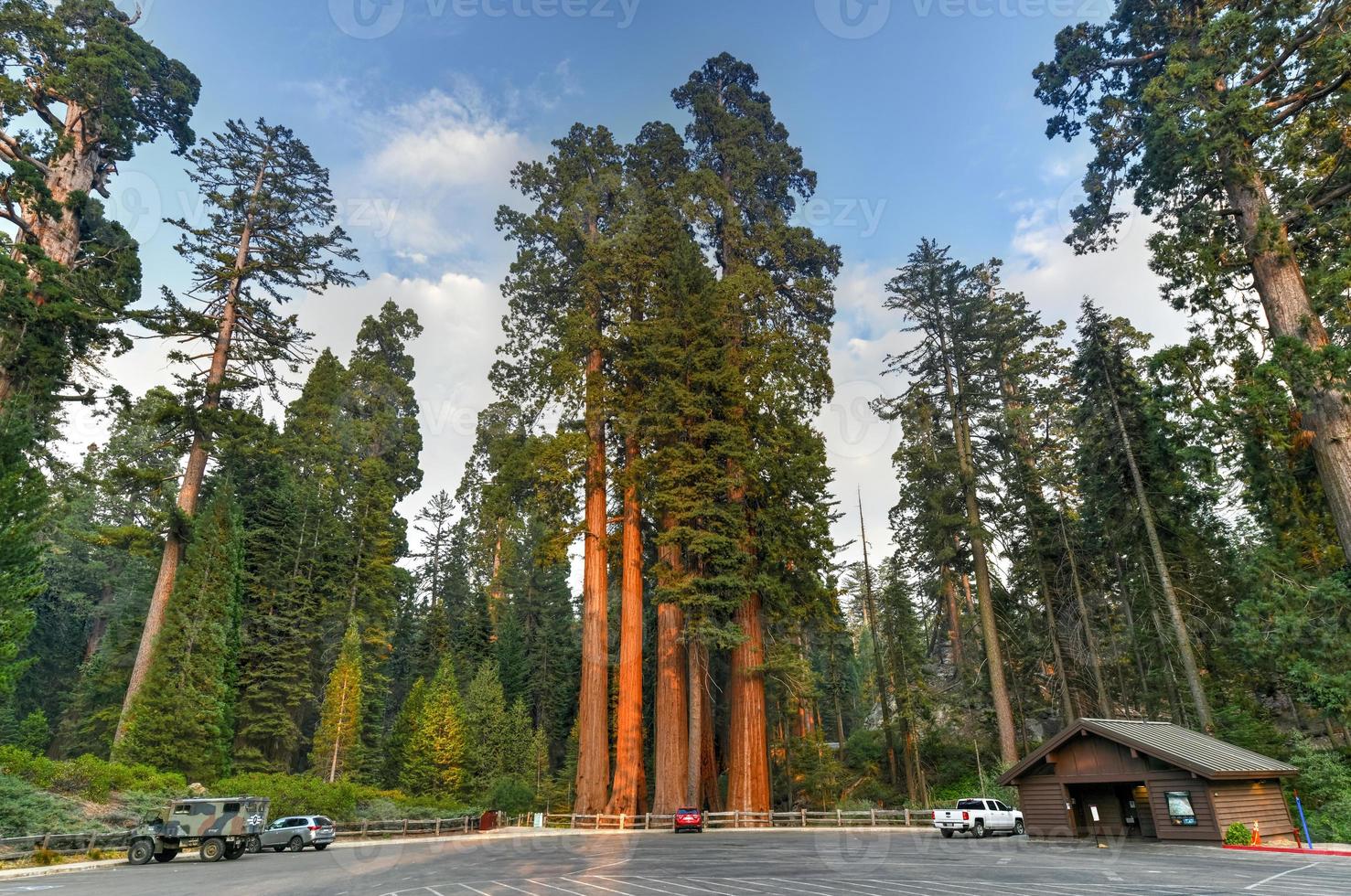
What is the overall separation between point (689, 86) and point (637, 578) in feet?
87.8

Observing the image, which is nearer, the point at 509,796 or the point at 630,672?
the point at 630,672

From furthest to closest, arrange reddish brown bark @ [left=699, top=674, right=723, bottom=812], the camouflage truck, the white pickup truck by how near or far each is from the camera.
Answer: reddish brown bark @ [left=699, top=674, right=723, bottom=812]
the white pickup truck
the camouflage truck

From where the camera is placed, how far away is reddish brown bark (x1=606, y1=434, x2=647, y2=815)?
88.2 feet

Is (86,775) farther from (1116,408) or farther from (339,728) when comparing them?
(1116,408)

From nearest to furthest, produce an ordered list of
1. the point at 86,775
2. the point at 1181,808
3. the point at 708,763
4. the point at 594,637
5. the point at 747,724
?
the point at 1181,808, the point at 86,775, the point at 747,724, the point at 594,637, the point at 708,763

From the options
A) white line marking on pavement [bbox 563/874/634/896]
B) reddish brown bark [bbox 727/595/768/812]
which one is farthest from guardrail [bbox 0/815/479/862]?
reddish brown bark [bbox 727/595/768/812]

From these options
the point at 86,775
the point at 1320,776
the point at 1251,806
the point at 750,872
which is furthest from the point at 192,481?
the point at 1320,776

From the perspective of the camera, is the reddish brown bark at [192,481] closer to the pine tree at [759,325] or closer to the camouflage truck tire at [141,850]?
the camouflage truck tire at [141,850]

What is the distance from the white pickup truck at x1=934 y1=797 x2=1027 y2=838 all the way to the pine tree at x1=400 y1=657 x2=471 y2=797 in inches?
1053

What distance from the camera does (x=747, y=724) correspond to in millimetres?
26250

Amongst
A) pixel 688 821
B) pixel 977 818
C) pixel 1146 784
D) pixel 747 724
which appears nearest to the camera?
pixel 1146 784

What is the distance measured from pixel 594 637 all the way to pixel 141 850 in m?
15.5

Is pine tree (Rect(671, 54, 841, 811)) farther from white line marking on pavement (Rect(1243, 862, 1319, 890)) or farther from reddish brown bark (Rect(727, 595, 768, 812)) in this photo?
white line marking on pavement (Rect(1243, 862, 1319, 890))

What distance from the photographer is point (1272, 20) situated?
52.9ft
